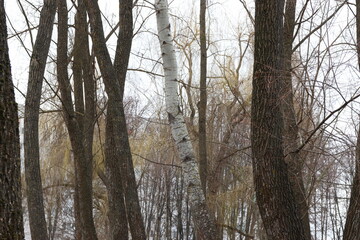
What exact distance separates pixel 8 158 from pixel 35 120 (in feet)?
12.0

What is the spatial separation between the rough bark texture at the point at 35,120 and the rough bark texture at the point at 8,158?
342 cm

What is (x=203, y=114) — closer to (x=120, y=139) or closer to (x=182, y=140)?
(x=182, y=140)

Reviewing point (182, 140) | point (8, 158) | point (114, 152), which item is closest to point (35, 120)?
point (114, 152)

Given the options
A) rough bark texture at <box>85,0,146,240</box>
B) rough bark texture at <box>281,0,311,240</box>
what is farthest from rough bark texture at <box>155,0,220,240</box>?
rough bark texture at <box>281,0,311,240</box>

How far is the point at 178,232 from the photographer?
21906 mm

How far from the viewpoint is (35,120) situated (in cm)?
583

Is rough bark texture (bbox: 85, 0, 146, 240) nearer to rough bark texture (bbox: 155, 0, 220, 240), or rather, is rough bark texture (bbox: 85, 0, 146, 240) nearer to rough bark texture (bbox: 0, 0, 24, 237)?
rough bark texture (bbox: 155, 0, 220, 240)

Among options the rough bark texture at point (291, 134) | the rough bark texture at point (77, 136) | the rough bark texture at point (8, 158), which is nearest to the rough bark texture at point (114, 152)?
the rough bark texture at point (77, 136)

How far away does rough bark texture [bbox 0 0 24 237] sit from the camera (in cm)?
220

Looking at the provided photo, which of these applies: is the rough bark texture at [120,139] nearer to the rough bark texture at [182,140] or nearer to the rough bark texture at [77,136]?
the rough bark texture at [182,140]

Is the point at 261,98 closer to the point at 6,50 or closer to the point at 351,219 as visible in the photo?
the point at 351,219

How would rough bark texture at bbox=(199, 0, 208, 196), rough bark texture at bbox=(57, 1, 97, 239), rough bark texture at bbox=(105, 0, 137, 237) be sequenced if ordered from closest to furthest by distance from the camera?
rough bark texture at bbox=(105, 0, 137, 237), rough bark texture at bbox=(57, 1, 97, 239), rough bark texture at bbox=(199, 0, 208, 196)

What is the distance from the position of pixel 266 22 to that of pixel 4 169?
3.40 m

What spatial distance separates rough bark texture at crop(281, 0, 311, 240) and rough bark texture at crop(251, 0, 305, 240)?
15 cm
